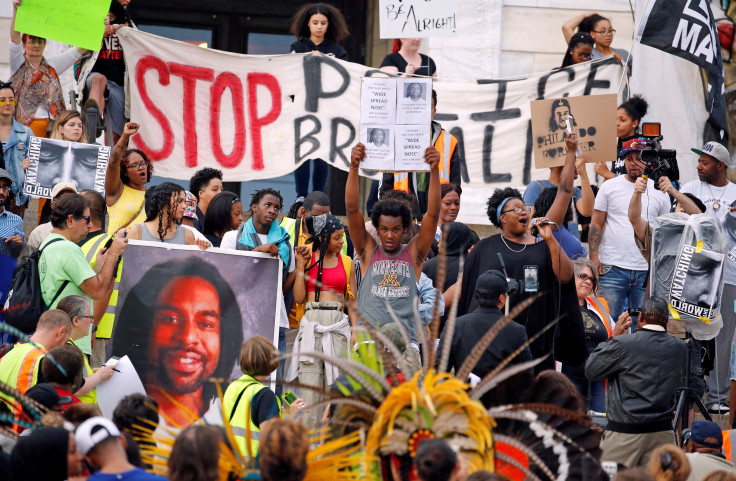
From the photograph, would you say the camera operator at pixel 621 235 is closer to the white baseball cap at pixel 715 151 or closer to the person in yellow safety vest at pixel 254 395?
the white baseball cap at pixel 715 151

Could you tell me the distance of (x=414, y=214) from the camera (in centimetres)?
1027

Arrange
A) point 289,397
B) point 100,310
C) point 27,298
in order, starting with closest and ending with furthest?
1. point 289,397
2. point 27,298
3. point 100,310

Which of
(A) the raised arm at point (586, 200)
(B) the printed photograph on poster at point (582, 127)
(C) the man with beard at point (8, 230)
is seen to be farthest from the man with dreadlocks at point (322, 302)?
(A) the raised arm at point (586, 200)

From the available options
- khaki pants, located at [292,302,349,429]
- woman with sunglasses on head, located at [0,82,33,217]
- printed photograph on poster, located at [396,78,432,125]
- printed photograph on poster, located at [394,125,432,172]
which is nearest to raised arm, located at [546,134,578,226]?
printed photograph on poster, located at [394,125,432,172]

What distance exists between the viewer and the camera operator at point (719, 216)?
9.51 metres

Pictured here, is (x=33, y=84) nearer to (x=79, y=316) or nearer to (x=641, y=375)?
(x=79, y=316)

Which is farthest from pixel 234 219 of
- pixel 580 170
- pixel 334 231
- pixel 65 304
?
pixel 580 170

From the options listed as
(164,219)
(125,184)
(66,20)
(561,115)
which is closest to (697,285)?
(561,115)

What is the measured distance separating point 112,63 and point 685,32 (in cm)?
560

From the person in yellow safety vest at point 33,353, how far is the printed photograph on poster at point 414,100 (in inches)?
132

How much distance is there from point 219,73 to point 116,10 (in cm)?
117

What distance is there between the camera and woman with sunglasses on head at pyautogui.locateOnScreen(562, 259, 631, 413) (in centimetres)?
854

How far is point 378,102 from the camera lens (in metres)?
8.87

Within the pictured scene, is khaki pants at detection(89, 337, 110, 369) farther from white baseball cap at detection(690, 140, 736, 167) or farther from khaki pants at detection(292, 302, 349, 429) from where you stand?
white baseball cap at detection(690, 140, 736, 167)
